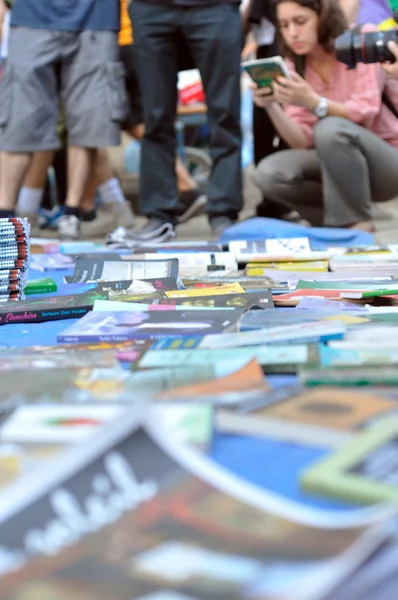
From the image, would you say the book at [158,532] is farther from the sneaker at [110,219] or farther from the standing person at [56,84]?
the sneaker at [110,219]

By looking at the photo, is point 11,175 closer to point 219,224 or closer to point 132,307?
point 219,224

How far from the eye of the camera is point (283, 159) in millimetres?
2639

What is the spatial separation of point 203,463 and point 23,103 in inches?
92.0

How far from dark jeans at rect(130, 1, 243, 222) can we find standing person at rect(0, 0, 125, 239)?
0.61 feet

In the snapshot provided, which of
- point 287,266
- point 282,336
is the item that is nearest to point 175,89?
point 287,266

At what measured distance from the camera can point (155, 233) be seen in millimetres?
2463

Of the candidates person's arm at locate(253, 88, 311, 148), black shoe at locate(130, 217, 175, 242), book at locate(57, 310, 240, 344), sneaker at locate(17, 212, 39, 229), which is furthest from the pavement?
book at locate(57, 310, 240, 344)

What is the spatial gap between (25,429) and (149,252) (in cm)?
139

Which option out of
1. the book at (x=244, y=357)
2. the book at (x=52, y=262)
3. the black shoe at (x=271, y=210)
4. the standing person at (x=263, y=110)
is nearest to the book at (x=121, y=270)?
the book at (x=52, y=262)

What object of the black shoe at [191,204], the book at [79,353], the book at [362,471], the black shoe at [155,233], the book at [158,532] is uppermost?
the book at [158,532]

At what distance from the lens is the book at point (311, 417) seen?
0.64 m

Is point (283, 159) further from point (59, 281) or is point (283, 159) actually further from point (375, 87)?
point (59, 281)

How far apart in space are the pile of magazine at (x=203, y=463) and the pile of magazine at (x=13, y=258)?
39 centimetres

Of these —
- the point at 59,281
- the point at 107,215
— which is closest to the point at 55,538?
the point at 59,281
